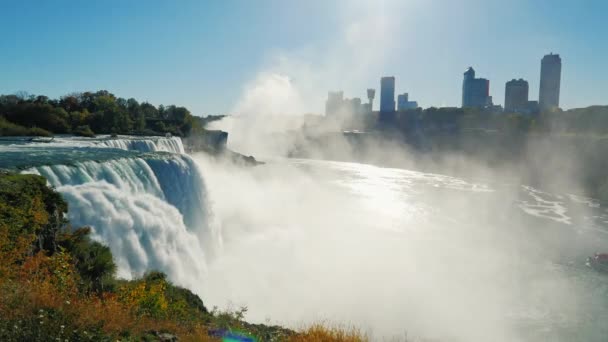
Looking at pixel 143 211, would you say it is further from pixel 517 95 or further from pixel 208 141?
pixel 517 95

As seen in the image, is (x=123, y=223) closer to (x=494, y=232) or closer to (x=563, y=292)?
(x=563, y=292)

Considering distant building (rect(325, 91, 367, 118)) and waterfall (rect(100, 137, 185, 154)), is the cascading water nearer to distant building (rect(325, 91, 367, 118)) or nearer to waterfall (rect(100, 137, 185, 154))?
waterfall (rect(100, 137, 185, 154))

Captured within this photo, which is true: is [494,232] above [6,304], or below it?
below

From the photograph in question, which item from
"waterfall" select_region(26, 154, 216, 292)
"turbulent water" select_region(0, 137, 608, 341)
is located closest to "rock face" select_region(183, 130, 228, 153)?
"turbulent water" select_region(0, 137, 608, 341)

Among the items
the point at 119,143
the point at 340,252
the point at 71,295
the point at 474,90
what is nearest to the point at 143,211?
the point at 71,295

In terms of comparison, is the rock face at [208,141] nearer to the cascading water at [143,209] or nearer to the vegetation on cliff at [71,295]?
the cascading water at [143,209]

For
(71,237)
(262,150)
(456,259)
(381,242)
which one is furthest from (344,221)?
(262,150)

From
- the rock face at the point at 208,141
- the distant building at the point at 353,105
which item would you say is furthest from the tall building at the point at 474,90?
the rock face at the point at 208,141

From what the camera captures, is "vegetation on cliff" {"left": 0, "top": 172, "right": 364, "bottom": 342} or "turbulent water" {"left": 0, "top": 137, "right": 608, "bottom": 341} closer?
"vegetation on cliff" {"left": 0, "top": 172, "right": 364, "bottom": 342}
